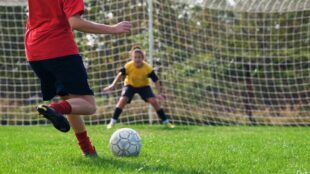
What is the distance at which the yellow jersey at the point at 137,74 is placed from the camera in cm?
977

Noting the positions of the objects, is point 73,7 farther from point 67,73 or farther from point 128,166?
point 128,166

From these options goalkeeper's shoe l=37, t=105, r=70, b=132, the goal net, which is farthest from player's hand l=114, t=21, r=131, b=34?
the goal net

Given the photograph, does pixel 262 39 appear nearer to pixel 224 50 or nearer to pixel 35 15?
pixel 224 50

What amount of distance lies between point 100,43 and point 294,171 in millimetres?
9702

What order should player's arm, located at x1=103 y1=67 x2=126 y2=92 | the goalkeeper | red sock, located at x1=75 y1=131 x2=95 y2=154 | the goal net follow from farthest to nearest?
the goal net, the goalkeeper, player's arm, located at x1=103 y1=67 x2=126 y2=92, red sock, located at x1=75 y1=131 x2=95 y2=154

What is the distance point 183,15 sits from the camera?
14953 millimetres

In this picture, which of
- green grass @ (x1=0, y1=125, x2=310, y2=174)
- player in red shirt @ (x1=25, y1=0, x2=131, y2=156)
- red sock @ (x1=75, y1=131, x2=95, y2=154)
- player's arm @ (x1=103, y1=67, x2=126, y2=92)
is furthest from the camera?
player's arm @ (x1=103, y1=67, x2=126, y2=92)

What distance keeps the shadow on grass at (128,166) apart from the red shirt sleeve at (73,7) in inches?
48.7

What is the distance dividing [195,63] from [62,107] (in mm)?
10102

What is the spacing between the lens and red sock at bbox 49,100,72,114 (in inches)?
156

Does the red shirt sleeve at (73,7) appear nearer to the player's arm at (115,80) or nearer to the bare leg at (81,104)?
the bare leg at (81,104)

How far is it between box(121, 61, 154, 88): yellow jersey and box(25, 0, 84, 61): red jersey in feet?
17.9

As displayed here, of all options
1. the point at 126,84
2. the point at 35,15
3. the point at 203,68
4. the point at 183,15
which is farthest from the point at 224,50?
the point at 35,15

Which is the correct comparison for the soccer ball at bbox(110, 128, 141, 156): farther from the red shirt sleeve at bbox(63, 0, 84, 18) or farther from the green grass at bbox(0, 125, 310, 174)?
the red shirt sleeve at bbox(63, 0, 84, 18)
